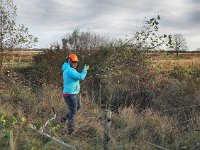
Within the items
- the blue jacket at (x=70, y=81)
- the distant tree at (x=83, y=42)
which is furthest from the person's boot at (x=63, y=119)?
the distant tree at (x=83, y=42)

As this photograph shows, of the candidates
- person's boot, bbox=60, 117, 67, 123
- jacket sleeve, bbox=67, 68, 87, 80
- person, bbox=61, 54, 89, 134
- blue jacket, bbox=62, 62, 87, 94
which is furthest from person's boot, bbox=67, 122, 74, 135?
jacket sleeve, bbox=67, 68, 87, 80

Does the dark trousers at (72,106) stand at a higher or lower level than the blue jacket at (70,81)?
lower

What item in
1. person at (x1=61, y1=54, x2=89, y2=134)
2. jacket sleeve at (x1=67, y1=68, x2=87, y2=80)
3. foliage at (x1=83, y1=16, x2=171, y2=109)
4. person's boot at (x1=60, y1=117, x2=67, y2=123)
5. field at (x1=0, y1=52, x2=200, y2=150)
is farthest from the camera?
foliage at (x1=83, y1=16, x2=171, y2=109)

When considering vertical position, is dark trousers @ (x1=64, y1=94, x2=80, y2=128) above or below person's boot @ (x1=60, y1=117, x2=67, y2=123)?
above

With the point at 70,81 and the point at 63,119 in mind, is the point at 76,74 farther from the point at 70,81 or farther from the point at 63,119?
the point at 63,119

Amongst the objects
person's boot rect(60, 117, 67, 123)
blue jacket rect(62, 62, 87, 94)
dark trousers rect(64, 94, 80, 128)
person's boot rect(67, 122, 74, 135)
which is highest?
blue jacket rect(62, 62, 87, 94)

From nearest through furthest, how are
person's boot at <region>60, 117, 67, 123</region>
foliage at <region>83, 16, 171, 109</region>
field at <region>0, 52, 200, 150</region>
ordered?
1. field at <region>0, 52, 200, 150</region>
2. person's boot at <region>60, 117, 67, 123</region>
3. foliage at <region>83, 16, 171, 109</region>

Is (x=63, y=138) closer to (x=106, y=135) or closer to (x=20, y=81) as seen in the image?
(x=106, y=135)

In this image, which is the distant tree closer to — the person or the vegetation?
the vegetation

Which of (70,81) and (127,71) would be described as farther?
(127,71)

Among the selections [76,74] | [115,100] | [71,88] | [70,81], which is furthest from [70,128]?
[115,100]

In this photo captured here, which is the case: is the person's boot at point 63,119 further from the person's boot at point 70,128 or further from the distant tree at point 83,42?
the distant tree at point 83,42

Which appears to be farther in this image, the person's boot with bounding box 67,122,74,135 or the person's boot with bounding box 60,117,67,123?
the person's boot with bounding box 60,117,67,123

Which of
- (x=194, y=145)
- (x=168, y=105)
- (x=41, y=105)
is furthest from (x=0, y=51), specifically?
(x=194, y=145)
